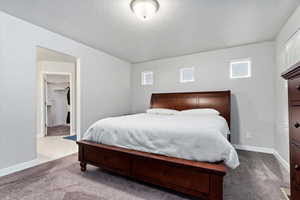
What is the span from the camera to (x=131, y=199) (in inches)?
61.0

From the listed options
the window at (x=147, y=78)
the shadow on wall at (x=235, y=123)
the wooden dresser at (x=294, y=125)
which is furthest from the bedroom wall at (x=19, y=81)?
the shadow on wall at (x=235, y=123)

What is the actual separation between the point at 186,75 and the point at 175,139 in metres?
2.74

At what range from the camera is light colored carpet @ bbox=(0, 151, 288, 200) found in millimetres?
1599

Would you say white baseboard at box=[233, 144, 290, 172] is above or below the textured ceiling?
below

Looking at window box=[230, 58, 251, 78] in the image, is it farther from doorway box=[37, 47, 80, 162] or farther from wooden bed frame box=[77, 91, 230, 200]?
doorway box=[37, 47, 80, 162]

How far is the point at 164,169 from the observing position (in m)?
1.58

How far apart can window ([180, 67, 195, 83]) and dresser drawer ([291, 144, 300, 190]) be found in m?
2.97

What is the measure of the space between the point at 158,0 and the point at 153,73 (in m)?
2.70

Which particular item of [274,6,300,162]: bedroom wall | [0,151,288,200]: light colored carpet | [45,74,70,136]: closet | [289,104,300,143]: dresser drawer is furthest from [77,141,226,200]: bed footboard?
[45,74,70,136]: closet

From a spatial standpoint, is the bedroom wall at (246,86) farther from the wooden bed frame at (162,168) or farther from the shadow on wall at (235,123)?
the wooden bed frame at (162,168)

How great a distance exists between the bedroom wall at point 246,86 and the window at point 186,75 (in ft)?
0.38

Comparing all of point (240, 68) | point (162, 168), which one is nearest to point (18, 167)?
point (162, 168)

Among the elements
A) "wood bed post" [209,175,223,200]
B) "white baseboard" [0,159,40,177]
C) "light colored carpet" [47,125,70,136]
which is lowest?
"light colored carpet" [47,125,70,136]

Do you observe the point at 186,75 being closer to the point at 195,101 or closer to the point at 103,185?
the point at 195,101
